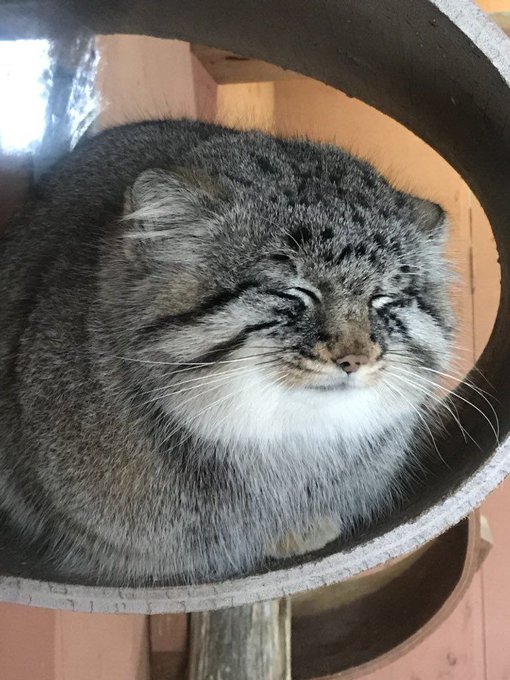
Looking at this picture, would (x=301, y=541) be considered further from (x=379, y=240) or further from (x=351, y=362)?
(x=379, y=240)

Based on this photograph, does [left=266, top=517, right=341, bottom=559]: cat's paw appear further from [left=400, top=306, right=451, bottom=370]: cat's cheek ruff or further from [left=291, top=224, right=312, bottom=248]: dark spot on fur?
[left=291, top=224, right=312, bottom=248]: dark spot on fur

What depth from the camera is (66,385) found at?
99 cm

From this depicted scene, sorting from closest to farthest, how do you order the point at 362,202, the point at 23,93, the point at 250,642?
the point at 362,202 → the point at 23,93 → the point at 250,642

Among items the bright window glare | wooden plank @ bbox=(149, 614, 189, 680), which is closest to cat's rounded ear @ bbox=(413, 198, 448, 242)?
the bright window glare

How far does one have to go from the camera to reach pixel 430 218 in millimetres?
1029

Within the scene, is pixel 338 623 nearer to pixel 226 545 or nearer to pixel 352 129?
pixel 226 545

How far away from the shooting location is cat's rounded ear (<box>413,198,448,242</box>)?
1017 millimetres

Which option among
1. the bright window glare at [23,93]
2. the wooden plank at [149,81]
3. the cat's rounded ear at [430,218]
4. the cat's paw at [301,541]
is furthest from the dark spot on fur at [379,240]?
the wooden plank at [149,81]

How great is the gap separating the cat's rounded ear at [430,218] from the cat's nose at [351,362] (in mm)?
266

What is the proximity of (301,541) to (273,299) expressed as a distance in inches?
14.6

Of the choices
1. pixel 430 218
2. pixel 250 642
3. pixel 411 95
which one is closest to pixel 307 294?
pixel 430 218

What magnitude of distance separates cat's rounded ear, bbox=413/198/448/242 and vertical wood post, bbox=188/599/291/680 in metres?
0.89

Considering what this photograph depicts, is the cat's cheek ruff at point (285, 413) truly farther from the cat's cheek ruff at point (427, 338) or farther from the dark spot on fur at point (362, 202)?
the dark spot on fur at point (362, 202)

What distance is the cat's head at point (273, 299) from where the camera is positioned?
85 centimetres
